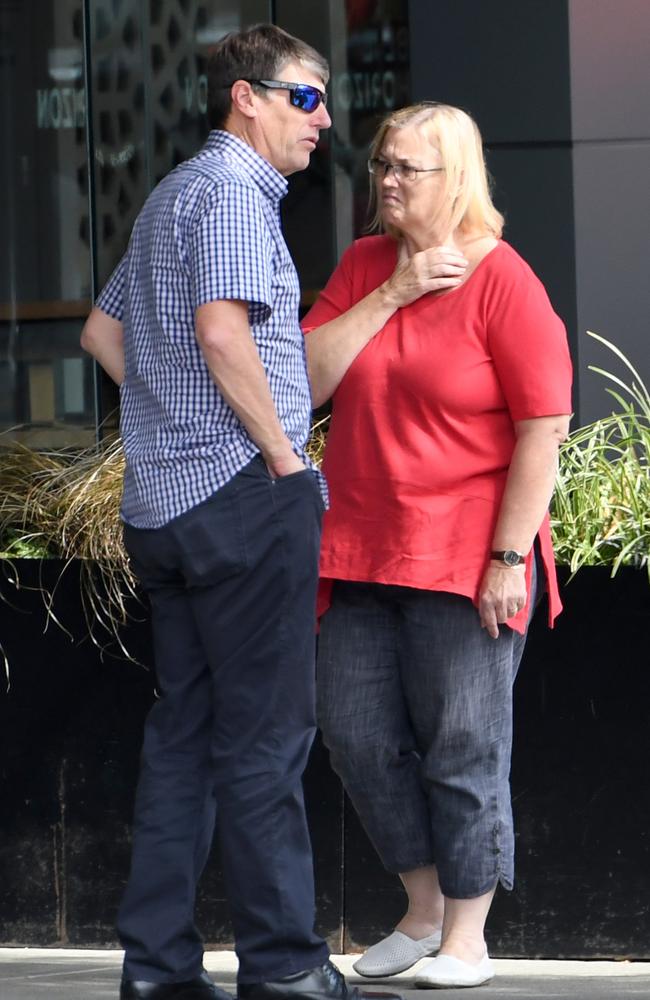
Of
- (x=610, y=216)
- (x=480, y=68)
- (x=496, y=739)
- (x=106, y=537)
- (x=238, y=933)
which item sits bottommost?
(x=238, y=933)

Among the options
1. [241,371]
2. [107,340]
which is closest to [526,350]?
[241,371]

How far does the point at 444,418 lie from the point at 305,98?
76 centimetres

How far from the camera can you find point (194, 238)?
3195mm

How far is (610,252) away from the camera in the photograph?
679 centimetres

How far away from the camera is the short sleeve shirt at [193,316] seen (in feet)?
10.4

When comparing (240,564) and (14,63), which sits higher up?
(14,63)

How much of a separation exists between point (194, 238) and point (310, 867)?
1.31 m

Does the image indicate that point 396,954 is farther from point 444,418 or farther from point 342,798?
point 444,418

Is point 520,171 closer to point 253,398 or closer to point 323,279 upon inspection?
point 323,279

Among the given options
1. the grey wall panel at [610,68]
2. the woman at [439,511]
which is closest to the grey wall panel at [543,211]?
the grey wall panel at [610,68]

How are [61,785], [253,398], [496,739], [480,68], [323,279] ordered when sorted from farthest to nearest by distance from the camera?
[323,279], [480,68], [61,785], [496,739], [253,398]

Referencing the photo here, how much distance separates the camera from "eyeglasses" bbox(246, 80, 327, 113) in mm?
3303

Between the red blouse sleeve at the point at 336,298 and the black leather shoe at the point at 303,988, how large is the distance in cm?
148

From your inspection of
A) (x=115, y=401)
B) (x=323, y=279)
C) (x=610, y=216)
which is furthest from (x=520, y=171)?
(x=115, y=401)
